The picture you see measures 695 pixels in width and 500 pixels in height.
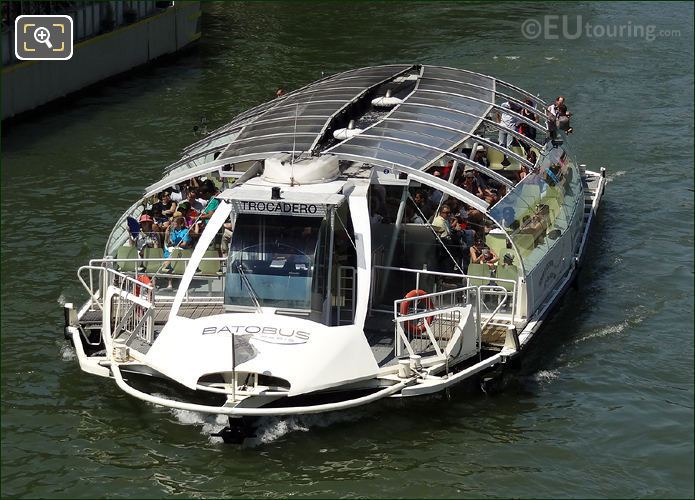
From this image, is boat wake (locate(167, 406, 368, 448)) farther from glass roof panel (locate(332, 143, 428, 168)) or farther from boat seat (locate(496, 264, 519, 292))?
glass roof panel (locate(332, 143, 428, 168))

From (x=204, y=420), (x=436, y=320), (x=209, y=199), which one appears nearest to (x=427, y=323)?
(x=436, y=320)

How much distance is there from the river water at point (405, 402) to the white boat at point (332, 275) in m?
0.92

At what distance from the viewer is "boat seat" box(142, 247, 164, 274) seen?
82.8 feet

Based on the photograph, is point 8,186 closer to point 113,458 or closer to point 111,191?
point 111,191

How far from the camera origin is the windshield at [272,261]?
2206cm

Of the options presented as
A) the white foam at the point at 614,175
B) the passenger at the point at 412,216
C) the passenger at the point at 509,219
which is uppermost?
the passenger at the point at 509,219

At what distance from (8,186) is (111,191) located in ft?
9.94

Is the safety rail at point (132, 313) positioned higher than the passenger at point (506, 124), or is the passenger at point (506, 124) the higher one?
the passenger at point (506, 124)

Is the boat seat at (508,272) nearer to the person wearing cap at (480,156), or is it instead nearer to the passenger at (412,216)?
the passenger at (412,216)

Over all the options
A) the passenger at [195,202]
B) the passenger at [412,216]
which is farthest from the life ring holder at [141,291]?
the passenger at [412,216]

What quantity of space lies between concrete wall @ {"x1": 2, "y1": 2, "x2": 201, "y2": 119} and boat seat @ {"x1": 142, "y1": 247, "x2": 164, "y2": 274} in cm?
1978

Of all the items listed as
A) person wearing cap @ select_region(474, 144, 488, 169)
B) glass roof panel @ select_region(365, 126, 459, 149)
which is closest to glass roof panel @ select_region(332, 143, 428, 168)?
glass roof panel @ select_region(365, 126, 459, 149)

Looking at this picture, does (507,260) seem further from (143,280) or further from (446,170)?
(143,280)

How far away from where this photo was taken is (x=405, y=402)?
23.0 meters
